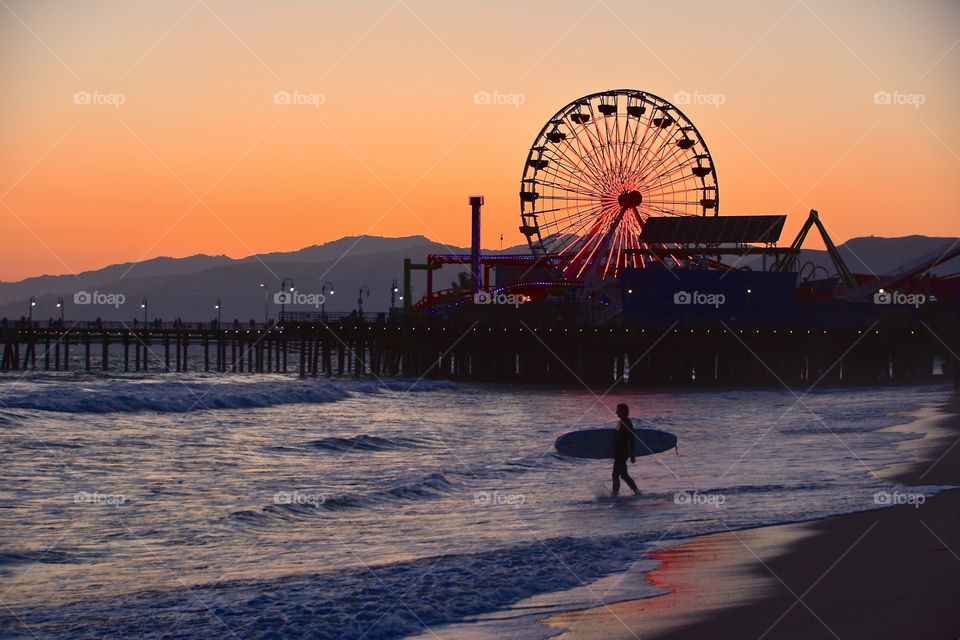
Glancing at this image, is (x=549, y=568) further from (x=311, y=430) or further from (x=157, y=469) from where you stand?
(x=311, y=430)

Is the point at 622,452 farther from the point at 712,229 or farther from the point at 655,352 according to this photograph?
the point at 712,229

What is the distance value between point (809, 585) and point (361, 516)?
6.70 m

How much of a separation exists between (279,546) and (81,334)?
80438 mm

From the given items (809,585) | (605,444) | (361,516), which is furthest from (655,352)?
(809,585)

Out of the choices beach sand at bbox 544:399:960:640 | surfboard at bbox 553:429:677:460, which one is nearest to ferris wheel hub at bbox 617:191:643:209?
surfboard at bbox 553:429:677:460

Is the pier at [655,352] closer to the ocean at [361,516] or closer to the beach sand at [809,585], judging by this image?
the ocean at [361,516]

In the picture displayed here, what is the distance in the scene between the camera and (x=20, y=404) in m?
37.8

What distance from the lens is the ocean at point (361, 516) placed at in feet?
33.7

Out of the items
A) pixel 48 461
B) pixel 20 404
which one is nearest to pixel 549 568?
pixel 48 461

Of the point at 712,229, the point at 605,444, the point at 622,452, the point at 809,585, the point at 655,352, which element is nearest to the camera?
the point at 809,585

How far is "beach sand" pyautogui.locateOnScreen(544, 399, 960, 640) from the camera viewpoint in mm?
9297

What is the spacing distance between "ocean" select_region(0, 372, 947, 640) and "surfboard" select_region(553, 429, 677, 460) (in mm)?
352

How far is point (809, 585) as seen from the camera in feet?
35.6

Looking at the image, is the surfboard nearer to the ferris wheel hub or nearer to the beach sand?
the beach sand
